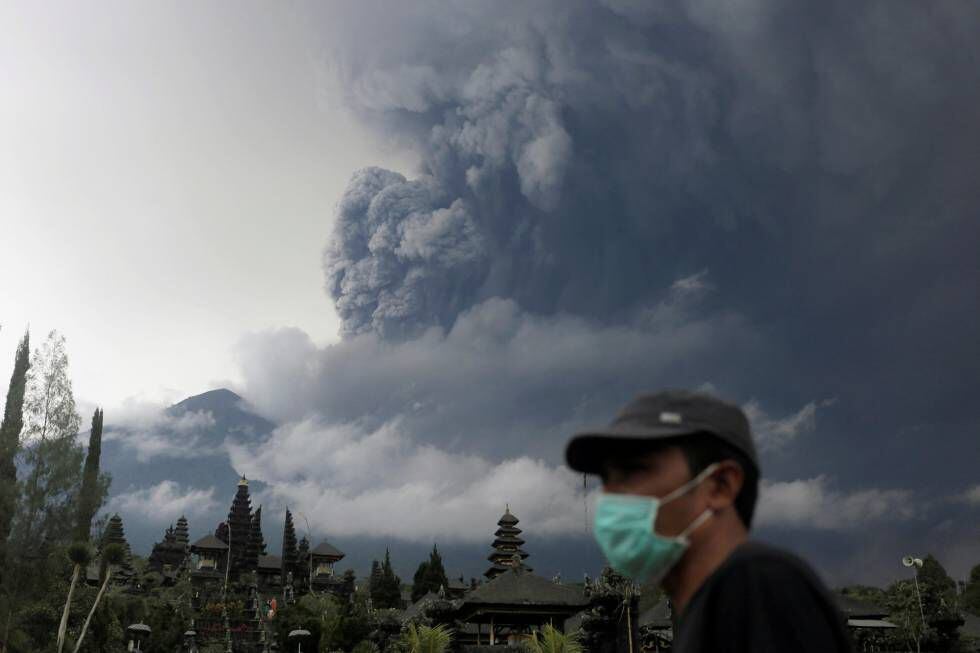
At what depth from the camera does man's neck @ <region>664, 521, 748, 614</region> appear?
1764 mm

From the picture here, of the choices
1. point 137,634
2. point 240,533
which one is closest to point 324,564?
point 240,533

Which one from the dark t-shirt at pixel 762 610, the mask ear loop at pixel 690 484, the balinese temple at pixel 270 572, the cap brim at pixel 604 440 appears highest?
the balinese temple at pixel 270 572

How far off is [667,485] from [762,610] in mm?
373

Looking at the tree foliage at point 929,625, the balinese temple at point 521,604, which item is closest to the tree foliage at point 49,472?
the balinese temple at point 521,604

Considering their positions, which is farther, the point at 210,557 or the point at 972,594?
the point at 210,557

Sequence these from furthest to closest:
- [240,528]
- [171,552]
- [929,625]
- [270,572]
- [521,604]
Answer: [171,552] → [240,528] → [270,572] → [929,625] → [521,604]

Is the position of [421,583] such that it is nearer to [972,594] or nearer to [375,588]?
[375,588]

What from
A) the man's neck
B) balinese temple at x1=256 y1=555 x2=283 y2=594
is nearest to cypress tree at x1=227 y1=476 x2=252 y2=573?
balinese temple at x1=256 y1=555 x2=283 y2=594

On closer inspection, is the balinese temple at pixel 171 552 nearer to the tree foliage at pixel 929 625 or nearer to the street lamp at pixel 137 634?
the street lamp at pixel 137 634

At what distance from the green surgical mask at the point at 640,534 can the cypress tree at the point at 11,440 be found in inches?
1398

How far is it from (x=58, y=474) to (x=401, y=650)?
16.9 meters

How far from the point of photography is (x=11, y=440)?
34406 millimetres

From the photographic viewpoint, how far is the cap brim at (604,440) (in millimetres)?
1744

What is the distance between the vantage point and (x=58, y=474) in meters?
32.2
